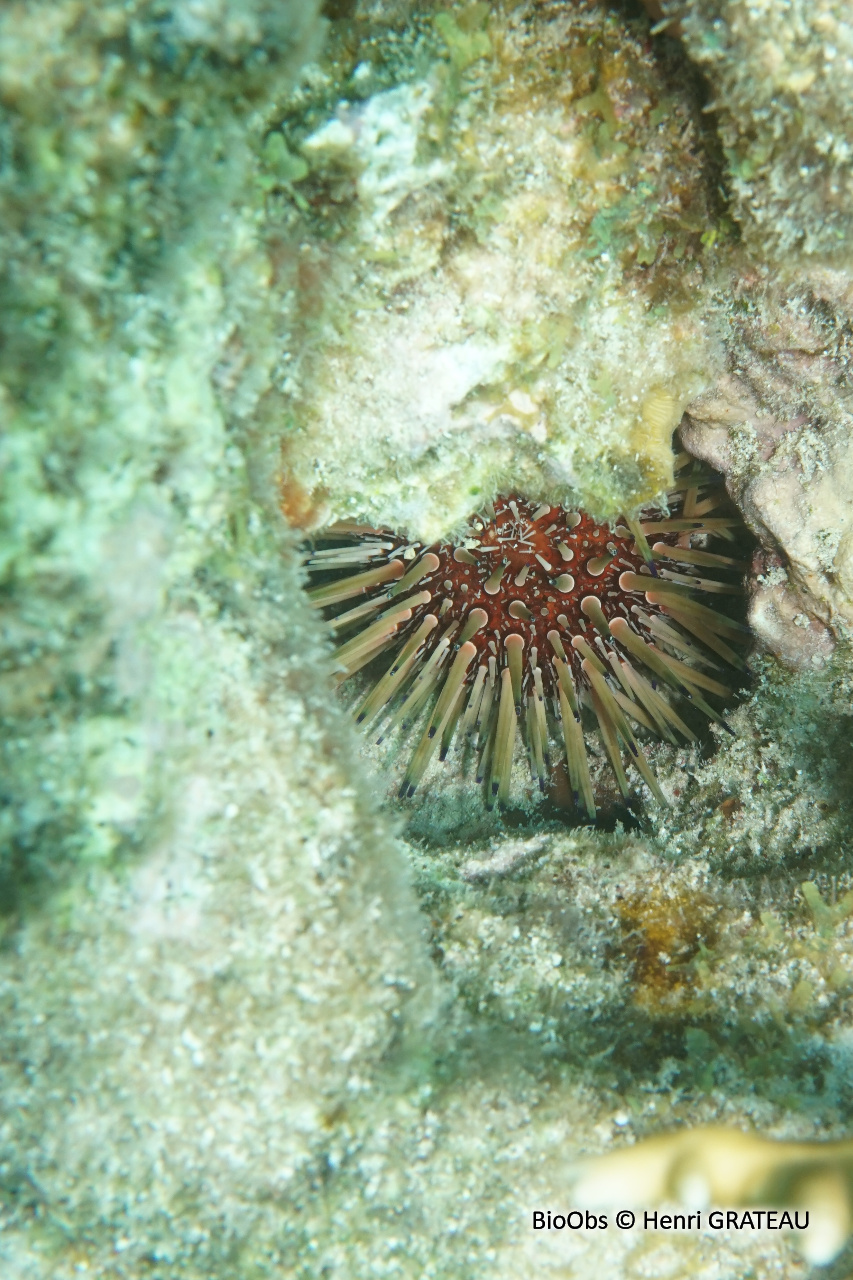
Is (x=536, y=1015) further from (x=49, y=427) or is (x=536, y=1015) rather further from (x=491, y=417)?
(x=49, y=427)

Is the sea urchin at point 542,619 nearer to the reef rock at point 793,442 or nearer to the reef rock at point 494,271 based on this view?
the reef rock at point 793,442

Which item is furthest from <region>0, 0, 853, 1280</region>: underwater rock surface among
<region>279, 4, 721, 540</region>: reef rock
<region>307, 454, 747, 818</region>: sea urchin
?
<region>307, 454, 747, 818</region>: sea urchin

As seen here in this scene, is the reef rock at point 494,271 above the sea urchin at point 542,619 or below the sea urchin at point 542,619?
above

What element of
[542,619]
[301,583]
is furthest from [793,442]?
[301,583]

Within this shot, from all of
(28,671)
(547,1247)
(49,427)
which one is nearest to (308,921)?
(28,671)

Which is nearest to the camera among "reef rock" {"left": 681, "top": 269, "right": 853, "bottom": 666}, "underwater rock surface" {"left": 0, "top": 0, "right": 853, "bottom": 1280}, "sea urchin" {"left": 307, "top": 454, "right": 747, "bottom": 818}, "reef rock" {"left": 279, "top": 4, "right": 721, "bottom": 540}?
"underwater rock surface" {"left": 0, "top": 0, "right": 853, "bottom": 1280}

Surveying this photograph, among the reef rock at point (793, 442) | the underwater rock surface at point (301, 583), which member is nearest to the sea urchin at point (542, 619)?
the reef rock at point (793, 442)

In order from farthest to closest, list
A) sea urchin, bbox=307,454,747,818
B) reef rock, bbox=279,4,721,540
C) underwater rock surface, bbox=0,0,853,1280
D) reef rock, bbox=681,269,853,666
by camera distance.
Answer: sea urchin, bbox=307,454,747,818 < reef rock, bbox=681,269,853,666 < reef rock, bbox=279,4,721,540 < underwater rock surface, bbox=0,0,853,1280

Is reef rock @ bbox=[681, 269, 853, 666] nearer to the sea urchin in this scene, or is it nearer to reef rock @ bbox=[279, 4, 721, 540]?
reef rock @ bbox=[279, 4, 721, 540]
